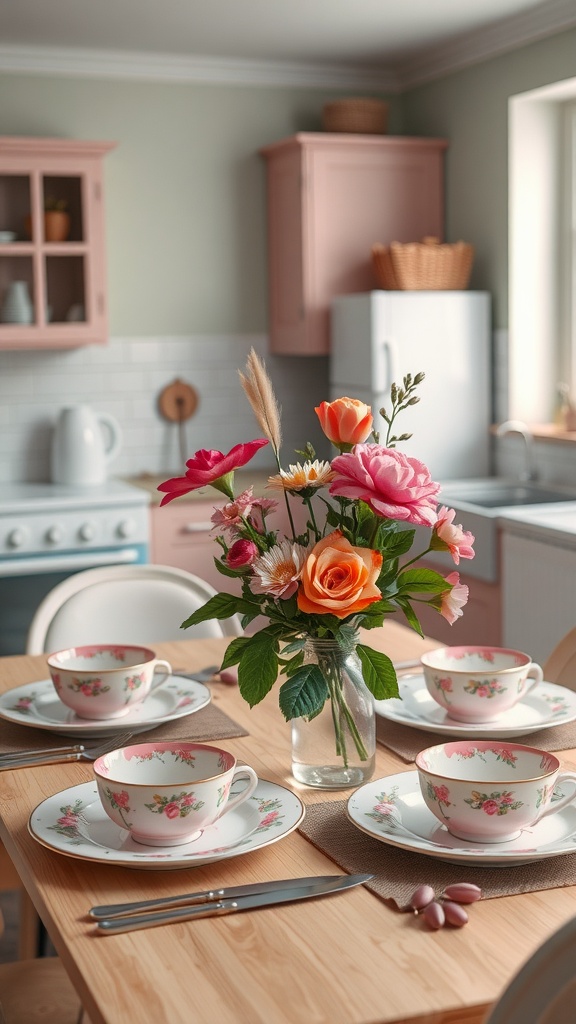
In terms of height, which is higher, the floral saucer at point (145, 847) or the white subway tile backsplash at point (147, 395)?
the white subway tile backsplash at point (147, 395)

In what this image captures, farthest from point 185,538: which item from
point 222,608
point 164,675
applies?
point 222,608

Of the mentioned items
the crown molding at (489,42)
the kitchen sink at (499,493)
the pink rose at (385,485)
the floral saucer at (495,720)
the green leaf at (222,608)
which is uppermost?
the crown molding at (489,42)

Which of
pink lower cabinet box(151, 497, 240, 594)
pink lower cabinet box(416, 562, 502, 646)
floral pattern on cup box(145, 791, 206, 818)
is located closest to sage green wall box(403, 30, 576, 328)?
pink lower cabinet box(416, 562, 502, 646)

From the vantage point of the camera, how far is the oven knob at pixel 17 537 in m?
3.94

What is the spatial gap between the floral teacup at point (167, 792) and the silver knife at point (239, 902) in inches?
3.7

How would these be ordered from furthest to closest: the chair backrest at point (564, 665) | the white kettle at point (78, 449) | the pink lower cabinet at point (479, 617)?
the white kettle at point (78, 449) < the pink lower cabinet at point (479, 617) < the chair backrest at point (564, 665)

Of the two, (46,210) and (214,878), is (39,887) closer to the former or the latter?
(214,878)

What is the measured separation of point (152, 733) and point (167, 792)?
49 centimetres

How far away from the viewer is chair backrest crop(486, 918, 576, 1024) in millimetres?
827

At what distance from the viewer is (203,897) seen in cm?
112

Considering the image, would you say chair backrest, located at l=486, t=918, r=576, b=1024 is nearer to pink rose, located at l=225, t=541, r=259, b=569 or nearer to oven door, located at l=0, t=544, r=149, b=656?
pink rose, located at l=225, t=541, r=259, b=569

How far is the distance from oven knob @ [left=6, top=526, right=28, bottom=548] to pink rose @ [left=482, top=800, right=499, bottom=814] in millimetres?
2984

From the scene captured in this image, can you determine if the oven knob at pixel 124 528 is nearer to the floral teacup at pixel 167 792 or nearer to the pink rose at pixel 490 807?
the floral teacup at pixel 167 792

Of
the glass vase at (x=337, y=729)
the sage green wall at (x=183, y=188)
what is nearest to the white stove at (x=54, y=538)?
the sage green wall at (x=183, y=188)
